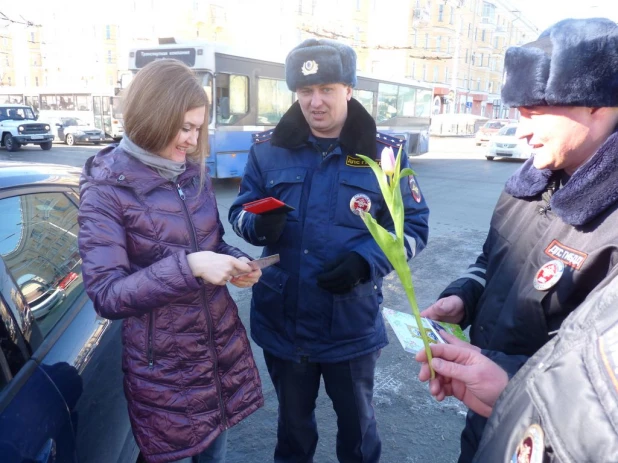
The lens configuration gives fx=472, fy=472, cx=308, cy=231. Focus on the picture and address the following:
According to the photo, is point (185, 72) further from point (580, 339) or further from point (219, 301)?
point (580, 339)

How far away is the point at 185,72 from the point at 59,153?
19.9 metres

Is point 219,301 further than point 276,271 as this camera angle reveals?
No

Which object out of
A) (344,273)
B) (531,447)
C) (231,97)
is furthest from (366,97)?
(531,447)

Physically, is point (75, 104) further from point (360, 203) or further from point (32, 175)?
point (360, 203)

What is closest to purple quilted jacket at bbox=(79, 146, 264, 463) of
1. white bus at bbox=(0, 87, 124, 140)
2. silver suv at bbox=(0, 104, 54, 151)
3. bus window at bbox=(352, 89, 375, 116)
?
bus window at bbox=(352, 89, 375, 116)

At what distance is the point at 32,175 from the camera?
1882 mm

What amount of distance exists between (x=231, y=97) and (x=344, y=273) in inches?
354

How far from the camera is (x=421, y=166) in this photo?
1645cm

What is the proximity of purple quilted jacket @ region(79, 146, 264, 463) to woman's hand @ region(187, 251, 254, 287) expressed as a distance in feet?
0.09

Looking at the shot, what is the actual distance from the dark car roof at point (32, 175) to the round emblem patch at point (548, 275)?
1.75m

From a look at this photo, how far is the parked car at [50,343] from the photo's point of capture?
1.29m

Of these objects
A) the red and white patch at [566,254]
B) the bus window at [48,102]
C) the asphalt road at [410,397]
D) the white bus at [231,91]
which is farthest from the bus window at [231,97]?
the bus window at [48,102]

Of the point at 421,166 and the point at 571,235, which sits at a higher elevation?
the point at 571,235

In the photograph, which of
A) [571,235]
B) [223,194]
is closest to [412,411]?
[571,235]
